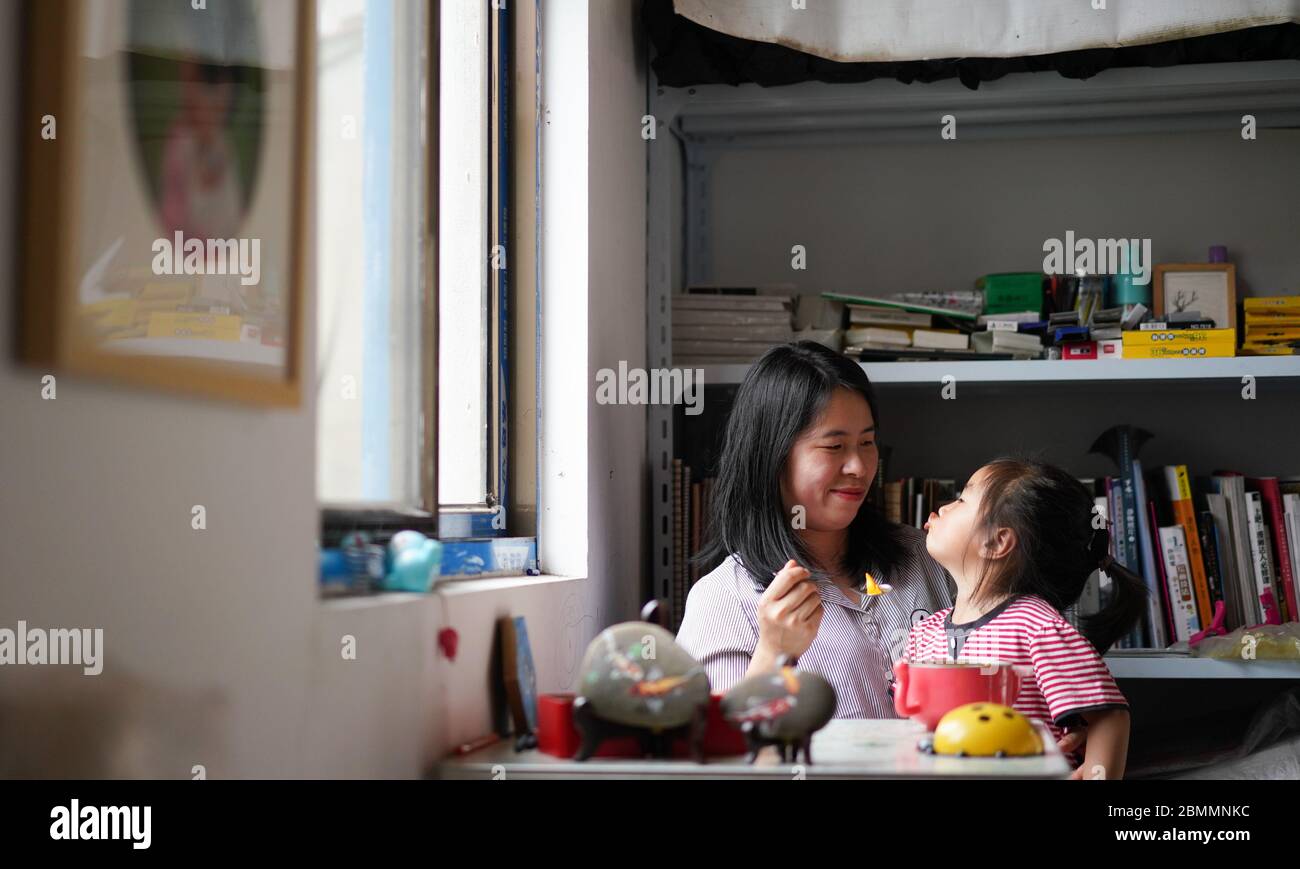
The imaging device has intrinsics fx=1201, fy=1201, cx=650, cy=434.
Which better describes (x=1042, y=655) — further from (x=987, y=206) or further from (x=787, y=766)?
(x=987, y=206)

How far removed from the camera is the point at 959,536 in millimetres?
1551

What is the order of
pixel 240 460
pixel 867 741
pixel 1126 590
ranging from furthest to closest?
pixel 1126 590, pixel 867 741, pixel 240 460

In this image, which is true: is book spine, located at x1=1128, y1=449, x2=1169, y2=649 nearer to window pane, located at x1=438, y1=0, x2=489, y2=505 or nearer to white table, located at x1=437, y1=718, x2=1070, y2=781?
white table, located at x1=437, y1=718, x2=1070, y2=781

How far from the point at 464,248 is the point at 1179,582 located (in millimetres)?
1274

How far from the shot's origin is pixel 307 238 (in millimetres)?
843

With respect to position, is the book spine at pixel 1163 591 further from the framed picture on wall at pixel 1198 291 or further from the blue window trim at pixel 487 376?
the blue window trim at pixel 487 376

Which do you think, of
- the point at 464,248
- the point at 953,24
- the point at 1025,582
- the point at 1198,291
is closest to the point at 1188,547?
the point at 1198,291

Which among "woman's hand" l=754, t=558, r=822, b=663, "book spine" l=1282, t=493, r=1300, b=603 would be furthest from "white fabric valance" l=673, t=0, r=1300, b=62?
"woman's hand" l=754, t=558, r=822, b=663

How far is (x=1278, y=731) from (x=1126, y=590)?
46cm

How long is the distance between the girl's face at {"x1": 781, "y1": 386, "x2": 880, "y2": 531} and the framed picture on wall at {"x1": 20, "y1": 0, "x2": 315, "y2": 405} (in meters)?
Answer: 0.94

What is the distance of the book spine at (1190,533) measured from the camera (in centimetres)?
194

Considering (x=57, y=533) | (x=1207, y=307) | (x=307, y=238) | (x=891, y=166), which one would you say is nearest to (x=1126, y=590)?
(x=1207, y=307)

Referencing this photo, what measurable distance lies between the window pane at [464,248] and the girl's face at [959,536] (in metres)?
0.60

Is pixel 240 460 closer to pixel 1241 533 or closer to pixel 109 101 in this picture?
pixel 109 101
